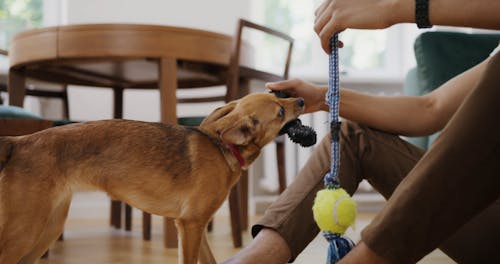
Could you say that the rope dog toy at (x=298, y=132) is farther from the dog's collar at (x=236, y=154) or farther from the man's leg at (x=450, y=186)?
the man's leg at (x=450, y=186)

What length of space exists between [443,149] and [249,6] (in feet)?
11.0

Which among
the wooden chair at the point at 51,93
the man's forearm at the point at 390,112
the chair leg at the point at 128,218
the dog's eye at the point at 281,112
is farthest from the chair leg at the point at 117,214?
the man's forearm at the point at 390,112

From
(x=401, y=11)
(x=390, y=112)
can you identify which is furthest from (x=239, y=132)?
(x=401, y=11)

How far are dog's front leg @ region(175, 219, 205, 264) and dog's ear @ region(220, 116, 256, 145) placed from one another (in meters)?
0.24

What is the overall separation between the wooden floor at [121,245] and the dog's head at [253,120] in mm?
763

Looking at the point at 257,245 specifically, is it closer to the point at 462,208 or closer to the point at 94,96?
the point at 462,208

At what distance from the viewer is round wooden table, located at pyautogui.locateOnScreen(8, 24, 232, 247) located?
7.34 feet

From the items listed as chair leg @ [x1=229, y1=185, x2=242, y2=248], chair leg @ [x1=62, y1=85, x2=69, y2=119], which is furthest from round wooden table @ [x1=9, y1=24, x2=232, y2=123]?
chair leg @ [x1=62, y1=85, x2=69, y2=119]

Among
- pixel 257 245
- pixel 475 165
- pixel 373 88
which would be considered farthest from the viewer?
pixel 373 88

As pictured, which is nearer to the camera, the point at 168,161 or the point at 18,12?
the point at 168,161

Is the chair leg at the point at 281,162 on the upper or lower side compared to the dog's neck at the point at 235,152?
lower

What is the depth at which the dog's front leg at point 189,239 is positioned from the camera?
137 centimetres

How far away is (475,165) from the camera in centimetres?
81

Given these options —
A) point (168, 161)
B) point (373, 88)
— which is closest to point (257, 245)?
point (168, 161)
